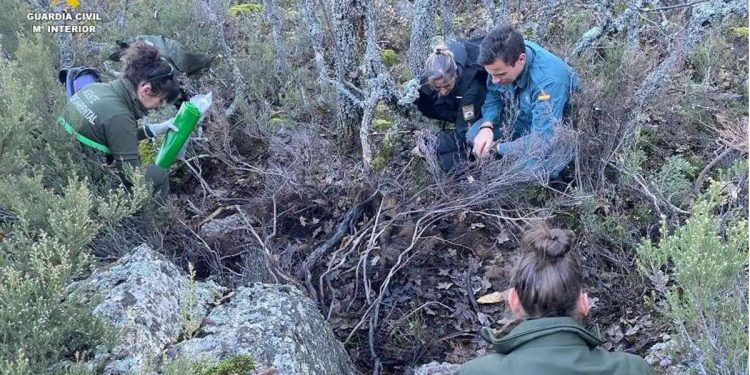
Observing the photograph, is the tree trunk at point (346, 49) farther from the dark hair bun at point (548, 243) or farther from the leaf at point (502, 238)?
the dark hair bun at point (548, 243)

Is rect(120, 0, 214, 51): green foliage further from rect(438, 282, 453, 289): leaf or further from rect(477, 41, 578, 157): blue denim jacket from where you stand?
rect(438, 282, 453, 289): leaf

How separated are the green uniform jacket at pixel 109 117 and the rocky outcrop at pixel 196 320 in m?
1.43

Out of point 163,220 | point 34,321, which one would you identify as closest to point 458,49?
point 163,220

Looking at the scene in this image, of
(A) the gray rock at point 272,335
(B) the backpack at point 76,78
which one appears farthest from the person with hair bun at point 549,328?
(B) the backpack at point 76,78

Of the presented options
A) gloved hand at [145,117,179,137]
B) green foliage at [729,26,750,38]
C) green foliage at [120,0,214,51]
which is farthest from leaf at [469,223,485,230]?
green foliage at [120,0,214,51]

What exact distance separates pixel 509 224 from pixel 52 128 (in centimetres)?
352

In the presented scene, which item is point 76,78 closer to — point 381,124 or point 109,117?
point 109,117

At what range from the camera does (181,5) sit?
746cm

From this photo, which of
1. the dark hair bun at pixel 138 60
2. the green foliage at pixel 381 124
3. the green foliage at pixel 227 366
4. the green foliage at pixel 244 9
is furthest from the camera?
the green foliage at pixel 244 9

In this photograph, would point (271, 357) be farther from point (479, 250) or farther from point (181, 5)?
point (181, 5)

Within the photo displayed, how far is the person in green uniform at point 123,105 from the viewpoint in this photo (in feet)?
14.6

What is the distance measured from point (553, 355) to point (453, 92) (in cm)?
356

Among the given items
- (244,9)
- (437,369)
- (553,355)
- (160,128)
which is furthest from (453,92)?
(244,9)

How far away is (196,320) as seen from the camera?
116 inches
